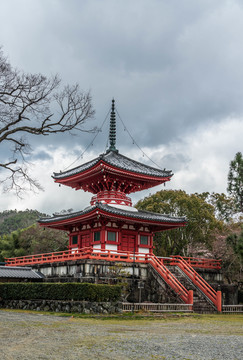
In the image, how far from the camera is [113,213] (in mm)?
30844

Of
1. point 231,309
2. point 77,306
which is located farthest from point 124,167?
point 77,306

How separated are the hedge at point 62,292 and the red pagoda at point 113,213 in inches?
304

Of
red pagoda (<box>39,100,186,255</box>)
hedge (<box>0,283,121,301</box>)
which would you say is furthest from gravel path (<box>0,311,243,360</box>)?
red pagoda (<box>39,100,186,255</box>)

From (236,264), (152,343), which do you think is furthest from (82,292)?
(236,264)

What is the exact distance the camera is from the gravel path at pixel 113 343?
9.89 meters

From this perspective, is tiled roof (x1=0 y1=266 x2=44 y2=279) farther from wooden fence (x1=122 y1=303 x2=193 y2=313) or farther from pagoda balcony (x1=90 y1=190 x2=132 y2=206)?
wooden fence (x1=122 y1=303 x2=193 y2=313)

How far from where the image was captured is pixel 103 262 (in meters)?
28.1

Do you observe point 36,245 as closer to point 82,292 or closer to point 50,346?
point 82,292

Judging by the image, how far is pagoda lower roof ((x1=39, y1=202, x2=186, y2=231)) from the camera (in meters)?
30.7

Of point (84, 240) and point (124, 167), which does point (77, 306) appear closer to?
point (84, 240)

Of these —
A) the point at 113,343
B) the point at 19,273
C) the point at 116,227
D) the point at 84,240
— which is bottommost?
the point at 113,343

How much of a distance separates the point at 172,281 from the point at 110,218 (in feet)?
24.7

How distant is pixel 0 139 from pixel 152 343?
Answer: 11.8 m

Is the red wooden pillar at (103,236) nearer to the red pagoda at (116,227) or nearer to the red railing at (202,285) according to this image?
the red pagoda at (116,227)
